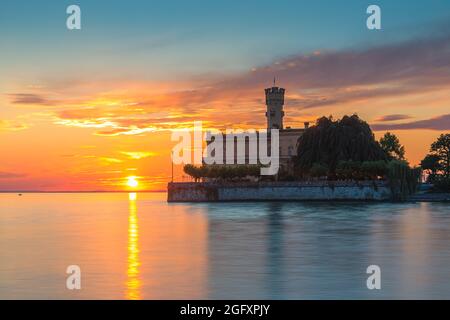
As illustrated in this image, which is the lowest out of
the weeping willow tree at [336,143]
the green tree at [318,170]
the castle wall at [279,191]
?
the castle wall at [279,191]

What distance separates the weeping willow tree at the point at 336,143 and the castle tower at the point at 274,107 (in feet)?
122

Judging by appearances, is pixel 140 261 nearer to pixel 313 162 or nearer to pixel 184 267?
pixel 184 267

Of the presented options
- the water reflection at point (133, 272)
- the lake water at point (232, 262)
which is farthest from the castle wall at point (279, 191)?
the water reflection at point (133, 272)

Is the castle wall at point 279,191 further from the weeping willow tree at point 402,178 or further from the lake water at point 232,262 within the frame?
the lake water at point 232,262

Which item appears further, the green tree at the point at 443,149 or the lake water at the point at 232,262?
the green tree at the point at 443,149

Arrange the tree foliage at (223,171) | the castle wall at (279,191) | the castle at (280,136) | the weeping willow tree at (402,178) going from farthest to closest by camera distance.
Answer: the castle at (280,136)
the tree foliage at (223,171)
the castle wall at (279,191)
the weeping willow tree at (402,178)

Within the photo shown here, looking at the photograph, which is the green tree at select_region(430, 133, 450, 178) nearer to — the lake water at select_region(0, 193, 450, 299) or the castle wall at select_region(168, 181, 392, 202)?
the castle wall at select_region(168, 181, 392, 202)

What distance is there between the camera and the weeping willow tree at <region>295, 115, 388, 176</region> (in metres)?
114

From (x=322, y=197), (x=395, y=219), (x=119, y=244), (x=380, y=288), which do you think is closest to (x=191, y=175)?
(x=322, y=197)

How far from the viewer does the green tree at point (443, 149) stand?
13838 cm
